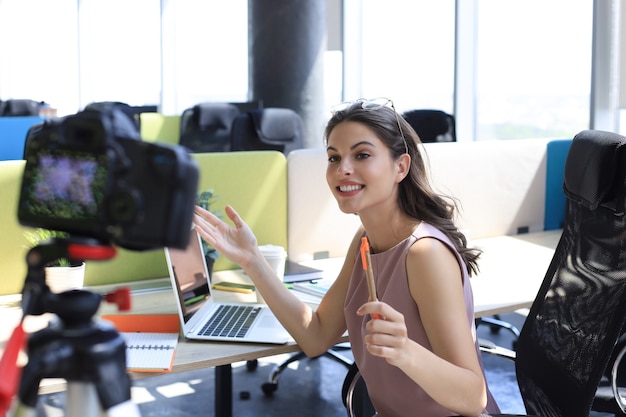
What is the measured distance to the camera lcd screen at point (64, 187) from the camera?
619 mm

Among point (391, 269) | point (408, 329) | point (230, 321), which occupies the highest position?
point (391, 269)

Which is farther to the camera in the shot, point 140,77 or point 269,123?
point 140,77

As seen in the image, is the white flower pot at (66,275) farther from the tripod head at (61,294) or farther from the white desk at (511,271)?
the tripod head at (61,294)

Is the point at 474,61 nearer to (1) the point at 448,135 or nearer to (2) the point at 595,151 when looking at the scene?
(1) the point at 448,135

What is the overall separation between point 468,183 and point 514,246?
33 cm

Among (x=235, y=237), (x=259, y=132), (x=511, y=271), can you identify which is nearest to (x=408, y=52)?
(x=259, y=132)

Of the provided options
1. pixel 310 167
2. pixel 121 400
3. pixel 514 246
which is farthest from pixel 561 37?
pixel 121 400

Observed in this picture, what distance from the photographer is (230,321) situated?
83.4 inches

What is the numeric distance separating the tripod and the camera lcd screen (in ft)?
0.08

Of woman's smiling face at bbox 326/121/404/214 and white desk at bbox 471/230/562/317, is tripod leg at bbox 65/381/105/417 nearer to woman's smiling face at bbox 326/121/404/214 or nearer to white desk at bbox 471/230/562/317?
woman's smiling face at bbox 326/121/404/214

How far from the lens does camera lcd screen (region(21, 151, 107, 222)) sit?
24.4 inches

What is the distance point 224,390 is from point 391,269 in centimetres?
99

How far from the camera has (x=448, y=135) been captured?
4719 mm

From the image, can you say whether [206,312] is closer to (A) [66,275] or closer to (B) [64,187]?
(A) [66,275]
